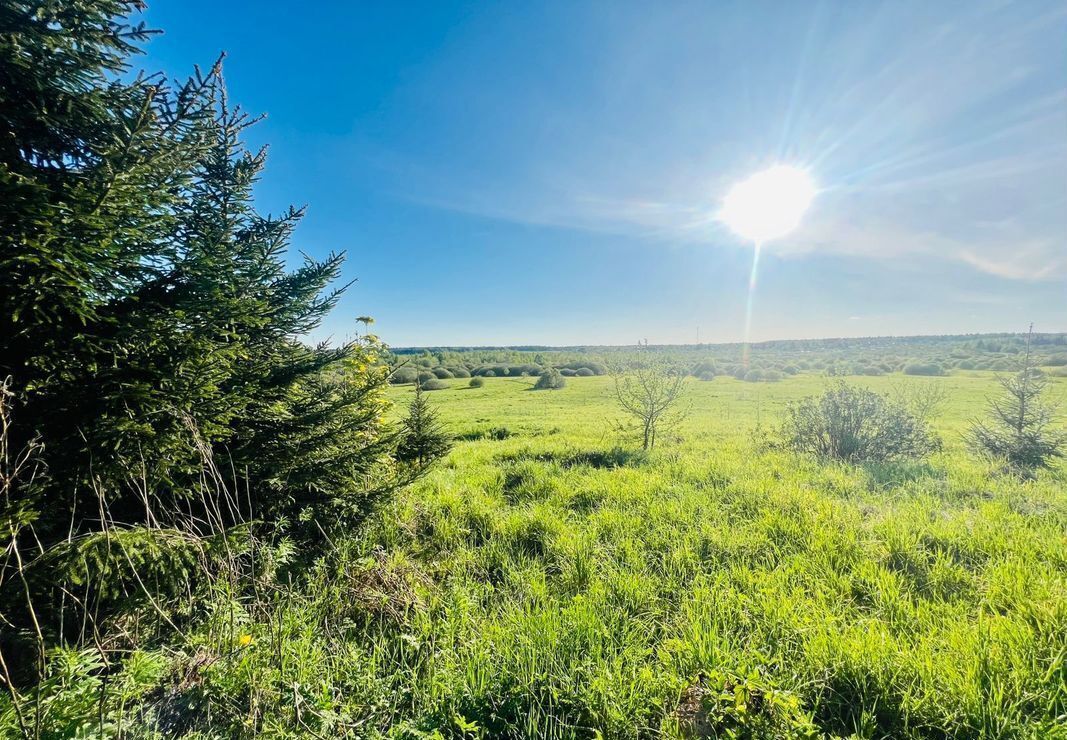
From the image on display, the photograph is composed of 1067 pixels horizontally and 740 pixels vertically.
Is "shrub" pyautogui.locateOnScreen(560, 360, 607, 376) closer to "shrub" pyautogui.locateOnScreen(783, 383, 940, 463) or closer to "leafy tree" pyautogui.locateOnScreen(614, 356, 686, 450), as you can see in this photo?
"leafy tree" pyautogui.locateOnScreen(614, 356, 686, 450)

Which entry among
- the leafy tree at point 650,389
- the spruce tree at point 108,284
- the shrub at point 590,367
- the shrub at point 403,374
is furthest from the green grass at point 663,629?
the shrub at point 590,367

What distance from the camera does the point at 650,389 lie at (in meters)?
11.6

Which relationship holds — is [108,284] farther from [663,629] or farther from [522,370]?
[522,370]

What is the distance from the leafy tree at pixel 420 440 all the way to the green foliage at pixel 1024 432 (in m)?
12.3

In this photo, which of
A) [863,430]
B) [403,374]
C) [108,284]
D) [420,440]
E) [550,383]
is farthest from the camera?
[550,383]

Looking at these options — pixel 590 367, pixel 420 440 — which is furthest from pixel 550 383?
pixel 420 440

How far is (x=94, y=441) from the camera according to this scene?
232 centimetres

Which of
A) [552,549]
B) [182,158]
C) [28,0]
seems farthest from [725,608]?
[28,0]

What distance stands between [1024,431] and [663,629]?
12.8 meters

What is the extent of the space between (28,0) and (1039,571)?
898 cm

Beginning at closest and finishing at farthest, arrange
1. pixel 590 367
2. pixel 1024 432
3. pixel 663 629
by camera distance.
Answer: pixel 663 629 → pixel 1024 432 → pixel 590 367

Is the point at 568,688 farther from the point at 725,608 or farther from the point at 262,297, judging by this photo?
the point at 262,297

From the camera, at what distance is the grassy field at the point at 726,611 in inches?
88.0

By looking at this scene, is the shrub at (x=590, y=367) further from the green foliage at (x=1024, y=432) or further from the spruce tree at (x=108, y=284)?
the spruce tree at (x=108, y=284)
